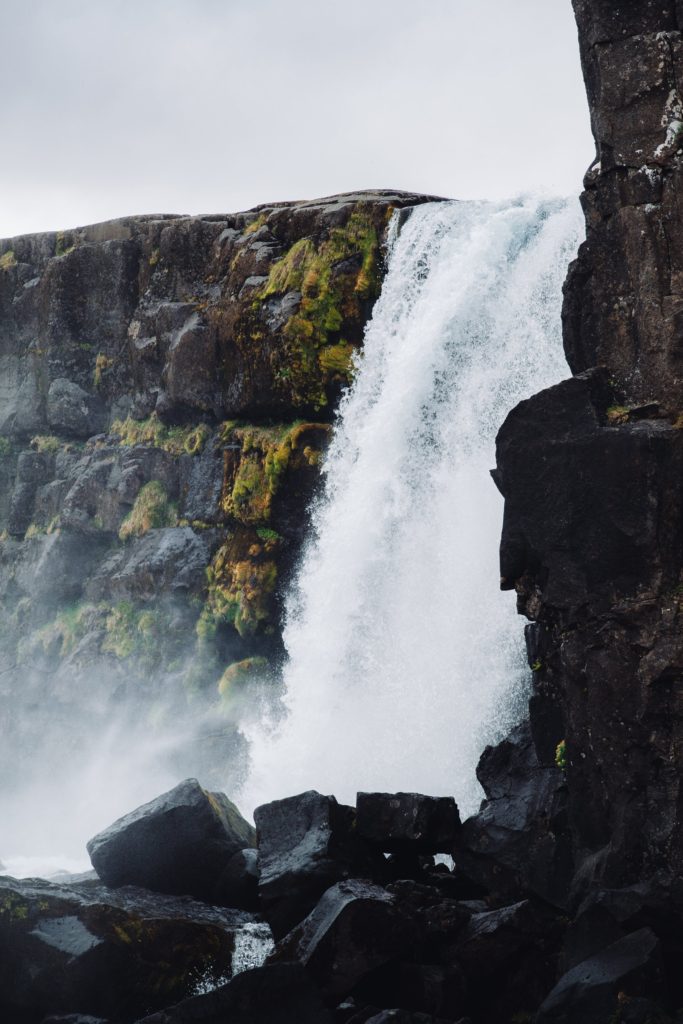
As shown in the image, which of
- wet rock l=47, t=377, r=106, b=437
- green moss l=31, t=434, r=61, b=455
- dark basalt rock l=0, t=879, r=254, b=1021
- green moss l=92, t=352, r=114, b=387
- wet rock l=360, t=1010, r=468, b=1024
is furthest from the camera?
green moss l=31, t=434, r=61, b=455

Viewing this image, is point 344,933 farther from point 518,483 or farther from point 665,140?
point 665,140

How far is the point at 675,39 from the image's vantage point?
383 inches

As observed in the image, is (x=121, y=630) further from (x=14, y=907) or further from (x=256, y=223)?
(x=14, y=907)

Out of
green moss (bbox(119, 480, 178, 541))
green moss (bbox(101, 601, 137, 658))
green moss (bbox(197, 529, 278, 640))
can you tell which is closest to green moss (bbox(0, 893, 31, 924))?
green moss (bbox(197, 529, 278, 640))

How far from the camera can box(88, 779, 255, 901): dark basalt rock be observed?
11023 mm

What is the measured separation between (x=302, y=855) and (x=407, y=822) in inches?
41.4

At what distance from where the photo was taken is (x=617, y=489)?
8984mm

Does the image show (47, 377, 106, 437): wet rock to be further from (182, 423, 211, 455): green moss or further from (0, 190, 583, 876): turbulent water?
(0, 190, 583, 876): turbulent water

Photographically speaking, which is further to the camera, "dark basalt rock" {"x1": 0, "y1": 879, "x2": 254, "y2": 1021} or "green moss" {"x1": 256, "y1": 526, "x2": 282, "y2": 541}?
"green moss" {"x1": 256, "y1": 526, "x2": 282, "y2": 541}

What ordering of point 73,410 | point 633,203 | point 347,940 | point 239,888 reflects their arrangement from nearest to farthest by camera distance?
point 347,940
point 633,203
point 239,888
point 73,410

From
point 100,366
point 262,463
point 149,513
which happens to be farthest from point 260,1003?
point 100,366

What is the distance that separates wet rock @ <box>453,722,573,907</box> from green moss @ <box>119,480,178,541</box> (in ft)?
41.2

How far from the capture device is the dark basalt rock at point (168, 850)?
11023 mm

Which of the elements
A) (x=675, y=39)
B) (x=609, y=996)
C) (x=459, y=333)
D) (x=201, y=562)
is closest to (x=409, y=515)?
(x=459, y=333)
